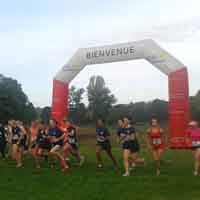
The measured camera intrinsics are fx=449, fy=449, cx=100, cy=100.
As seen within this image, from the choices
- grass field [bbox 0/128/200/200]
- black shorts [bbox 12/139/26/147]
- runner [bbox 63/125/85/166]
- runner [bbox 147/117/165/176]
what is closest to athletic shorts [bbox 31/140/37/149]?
black shorts [bbox 12/139/26/147]

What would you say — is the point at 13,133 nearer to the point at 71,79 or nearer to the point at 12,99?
the point at 71,79

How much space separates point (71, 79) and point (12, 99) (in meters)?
45.3

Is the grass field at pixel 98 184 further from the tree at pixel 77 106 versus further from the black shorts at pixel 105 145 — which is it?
the tree at pixel 77 106

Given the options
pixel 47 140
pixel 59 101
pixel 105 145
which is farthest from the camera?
pixel 59 101

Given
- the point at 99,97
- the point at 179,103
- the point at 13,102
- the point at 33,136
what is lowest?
the point at 33,136

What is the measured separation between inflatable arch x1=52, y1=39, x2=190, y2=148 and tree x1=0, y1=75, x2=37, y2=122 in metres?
43.4

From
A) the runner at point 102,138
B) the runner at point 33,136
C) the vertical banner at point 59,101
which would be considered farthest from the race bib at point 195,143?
the vertical banner at point 59,101

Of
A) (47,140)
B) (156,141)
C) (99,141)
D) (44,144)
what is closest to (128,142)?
(156,141)

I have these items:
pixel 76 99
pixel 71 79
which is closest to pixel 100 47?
pixel 71 79

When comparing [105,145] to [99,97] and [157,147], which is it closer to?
[157,147]

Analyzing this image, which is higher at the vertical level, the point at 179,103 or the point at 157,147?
the point at 179,103

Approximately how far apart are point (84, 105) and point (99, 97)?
8.79 metres

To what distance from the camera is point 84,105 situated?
212 ft

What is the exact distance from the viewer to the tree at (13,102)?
210 ft
